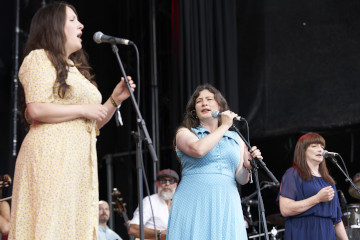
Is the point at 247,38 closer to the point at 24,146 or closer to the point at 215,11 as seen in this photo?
the point at 215,11

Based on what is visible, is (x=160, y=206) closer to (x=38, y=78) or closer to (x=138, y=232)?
(x=138, y=232)

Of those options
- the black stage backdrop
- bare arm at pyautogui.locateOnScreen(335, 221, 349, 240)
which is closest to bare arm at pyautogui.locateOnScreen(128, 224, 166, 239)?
the black stage backdrop

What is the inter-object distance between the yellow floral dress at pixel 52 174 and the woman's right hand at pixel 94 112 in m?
0.06

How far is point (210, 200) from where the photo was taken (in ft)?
12.1

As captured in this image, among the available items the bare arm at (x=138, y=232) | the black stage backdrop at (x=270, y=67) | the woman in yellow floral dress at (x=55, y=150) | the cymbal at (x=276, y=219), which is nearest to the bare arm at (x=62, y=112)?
the woman in yellow floral dress at (x=55, y=150)

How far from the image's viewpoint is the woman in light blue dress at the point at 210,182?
3.63 meters

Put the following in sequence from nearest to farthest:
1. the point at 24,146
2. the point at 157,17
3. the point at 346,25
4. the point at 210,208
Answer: the point at 24,146 < the point at 210,208 < the point at 346,25 < the point at 157,17

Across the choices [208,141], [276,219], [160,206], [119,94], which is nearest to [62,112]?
[119,94]

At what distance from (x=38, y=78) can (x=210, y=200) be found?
1395 millimetres

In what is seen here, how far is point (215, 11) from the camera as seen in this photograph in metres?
7.47

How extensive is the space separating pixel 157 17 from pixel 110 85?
117 cm

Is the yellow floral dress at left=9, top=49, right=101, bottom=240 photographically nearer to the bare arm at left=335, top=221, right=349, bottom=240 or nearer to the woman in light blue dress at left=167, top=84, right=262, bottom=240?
the woman in light blue dress at left=167, top=84, right=262, bottom=240

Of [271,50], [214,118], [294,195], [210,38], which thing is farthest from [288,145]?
[214,118]

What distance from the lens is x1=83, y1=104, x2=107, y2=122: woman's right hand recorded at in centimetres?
285
